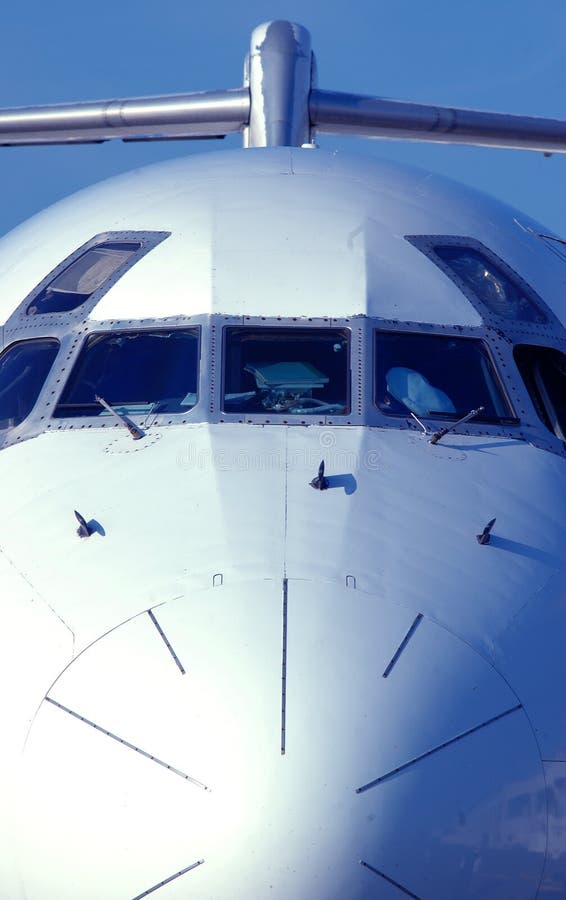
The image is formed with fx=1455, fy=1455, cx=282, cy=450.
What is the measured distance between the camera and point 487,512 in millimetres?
6895

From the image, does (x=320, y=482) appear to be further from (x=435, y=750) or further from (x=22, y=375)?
(x=22, y=375)

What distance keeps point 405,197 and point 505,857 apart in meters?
4.74

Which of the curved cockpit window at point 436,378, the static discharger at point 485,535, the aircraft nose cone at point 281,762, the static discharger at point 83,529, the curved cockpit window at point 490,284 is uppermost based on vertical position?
the curved cockpit window at point 490,284

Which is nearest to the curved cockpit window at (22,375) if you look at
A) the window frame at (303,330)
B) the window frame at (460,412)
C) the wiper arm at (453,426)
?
the window frame at (303,330)

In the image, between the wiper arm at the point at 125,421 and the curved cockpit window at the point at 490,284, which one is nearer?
the wiper arm at the point at 125,421

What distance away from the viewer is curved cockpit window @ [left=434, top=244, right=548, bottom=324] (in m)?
8.41

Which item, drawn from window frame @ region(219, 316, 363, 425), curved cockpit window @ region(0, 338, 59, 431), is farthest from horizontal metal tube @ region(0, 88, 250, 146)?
window frame @ region(219, 316, 363, 425)

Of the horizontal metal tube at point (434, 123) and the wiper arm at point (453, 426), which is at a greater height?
the horizontal metal tube at point (434, 123)

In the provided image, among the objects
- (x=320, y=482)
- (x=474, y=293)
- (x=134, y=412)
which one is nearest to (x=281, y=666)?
(x=320, y=482)

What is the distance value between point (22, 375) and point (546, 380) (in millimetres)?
2954

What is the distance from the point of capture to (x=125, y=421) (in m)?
7.49

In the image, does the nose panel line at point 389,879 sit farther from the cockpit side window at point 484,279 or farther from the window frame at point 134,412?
the cockpit side window at point 484,279

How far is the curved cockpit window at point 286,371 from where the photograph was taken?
759cm

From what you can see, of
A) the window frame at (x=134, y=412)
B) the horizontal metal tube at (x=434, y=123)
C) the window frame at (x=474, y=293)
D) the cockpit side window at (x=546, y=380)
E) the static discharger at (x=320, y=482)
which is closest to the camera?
the static discharger at (x=320, y=482)
